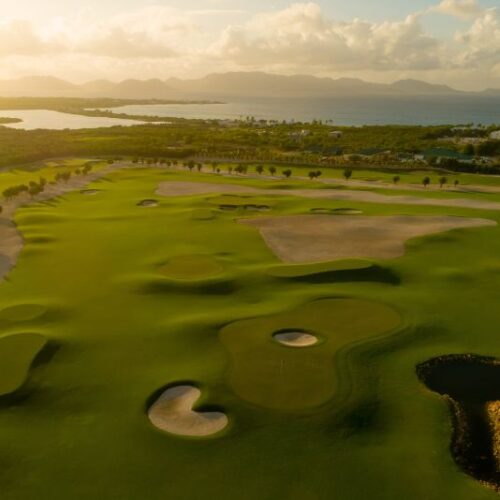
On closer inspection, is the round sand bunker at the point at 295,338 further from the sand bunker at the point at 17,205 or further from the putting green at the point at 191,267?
the sand bunker at the point at 17,205

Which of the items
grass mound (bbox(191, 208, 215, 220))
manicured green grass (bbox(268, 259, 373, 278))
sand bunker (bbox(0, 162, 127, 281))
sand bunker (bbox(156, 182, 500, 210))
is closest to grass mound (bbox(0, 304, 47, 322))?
sand bunker (bbox(0, 162, 127, 281))

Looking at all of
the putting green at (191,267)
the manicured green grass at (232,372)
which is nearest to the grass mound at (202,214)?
the manicured green grass at (232,372)

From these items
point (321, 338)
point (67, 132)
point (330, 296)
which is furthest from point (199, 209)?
point (67, 132)

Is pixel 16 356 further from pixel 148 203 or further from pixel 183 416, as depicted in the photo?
pixel 148 203

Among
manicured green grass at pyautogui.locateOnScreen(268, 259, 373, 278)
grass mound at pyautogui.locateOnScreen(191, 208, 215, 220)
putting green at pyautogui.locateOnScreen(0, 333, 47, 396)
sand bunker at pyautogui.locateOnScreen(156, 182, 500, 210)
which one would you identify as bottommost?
putting green at pyautogui.locateOnScreen(0, 333, 47, 396)

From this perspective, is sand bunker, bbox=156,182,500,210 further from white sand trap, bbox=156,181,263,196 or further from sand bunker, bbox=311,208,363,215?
sand bunker, bbox=311,208,363,215

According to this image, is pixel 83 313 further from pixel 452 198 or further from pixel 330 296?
pixel 452 198
